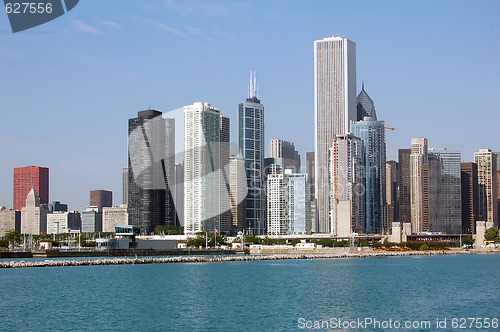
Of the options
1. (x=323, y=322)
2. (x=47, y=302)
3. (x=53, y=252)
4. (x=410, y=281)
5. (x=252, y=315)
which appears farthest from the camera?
(x=53, y=252)

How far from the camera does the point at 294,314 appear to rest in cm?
6084

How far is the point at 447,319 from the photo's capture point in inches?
2239

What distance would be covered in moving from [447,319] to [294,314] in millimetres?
12533

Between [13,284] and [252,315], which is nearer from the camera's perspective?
[252,315]

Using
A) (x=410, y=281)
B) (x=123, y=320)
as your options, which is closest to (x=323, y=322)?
(x=123, y=320)

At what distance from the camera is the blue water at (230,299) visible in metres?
57.4

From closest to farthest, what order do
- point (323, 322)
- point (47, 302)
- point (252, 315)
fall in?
point (323, 322)
point (252, 315)
point (47, 302)

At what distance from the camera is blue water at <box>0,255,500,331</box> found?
57.4m

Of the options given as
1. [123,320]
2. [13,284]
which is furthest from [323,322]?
[13,284]

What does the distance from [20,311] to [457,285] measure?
5203cm

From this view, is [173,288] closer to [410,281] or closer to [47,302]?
[47,302]

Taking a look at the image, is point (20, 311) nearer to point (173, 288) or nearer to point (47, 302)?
point (47, 302)

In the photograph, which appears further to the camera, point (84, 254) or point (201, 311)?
point (84, 254)

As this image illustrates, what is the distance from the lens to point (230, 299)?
7350cm
